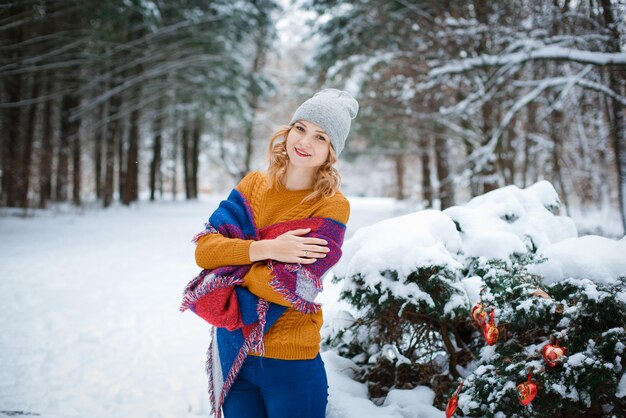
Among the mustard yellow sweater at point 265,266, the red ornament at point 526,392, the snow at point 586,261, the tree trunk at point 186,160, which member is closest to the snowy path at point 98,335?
the mustard yellow sweater at point 265,266

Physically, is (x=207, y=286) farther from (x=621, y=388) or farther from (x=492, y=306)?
(x=621, y=388)

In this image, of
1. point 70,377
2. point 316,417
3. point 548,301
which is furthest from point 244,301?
point 70,377

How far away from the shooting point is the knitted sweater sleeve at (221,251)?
133 centimetres

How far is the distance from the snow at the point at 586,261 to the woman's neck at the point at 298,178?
1.24 m

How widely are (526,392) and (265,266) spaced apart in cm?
118

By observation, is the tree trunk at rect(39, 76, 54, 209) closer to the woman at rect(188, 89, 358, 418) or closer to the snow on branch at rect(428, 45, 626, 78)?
the snow on branch at rect(428, 45, 626, 78)

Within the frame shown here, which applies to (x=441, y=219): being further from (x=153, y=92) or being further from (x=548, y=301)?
(x=153, y=92)

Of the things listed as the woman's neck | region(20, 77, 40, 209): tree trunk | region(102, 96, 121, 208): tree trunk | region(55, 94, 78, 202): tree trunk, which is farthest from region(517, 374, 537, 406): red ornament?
region(55, 94, 78, 202): tree trunk

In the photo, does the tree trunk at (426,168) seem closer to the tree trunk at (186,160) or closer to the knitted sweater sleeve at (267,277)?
the knitted sweater sleeve at (267,277)

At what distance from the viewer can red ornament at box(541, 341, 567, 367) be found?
5.08ft

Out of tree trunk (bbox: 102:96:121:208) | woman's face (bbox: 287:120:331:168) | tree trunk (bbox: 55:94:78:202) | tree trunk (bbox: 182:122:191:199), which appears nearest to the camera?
woman's face (bbox: 287:120:331:168)

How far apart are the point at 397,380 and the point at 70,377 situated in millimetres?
2718

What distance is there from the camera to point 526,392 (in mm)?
1517

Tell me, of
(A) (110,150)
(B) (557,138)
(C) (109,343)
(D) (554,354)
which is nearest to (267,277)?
(D) (554,354)
